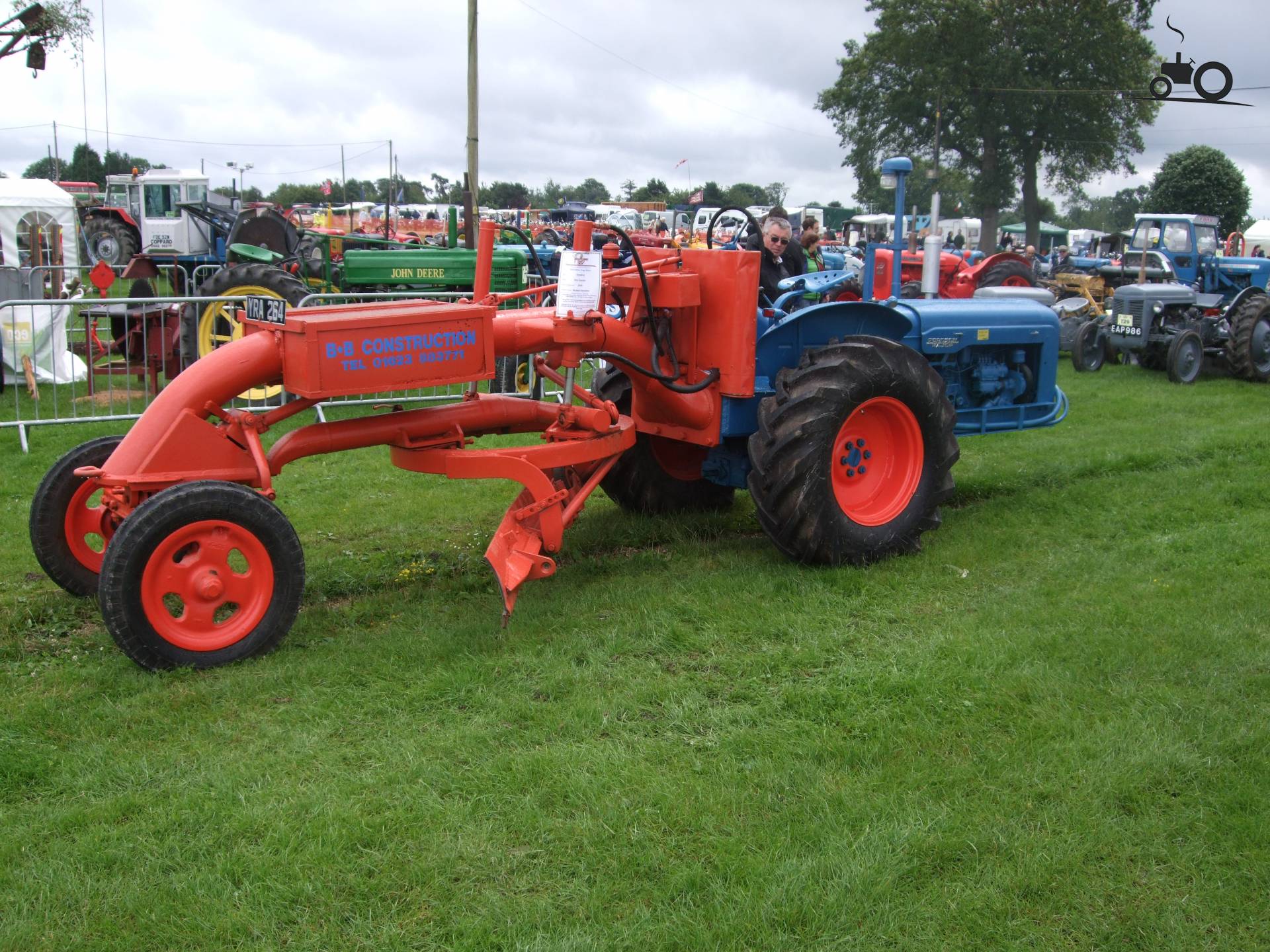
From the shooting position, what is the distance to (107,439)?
17.0 ft

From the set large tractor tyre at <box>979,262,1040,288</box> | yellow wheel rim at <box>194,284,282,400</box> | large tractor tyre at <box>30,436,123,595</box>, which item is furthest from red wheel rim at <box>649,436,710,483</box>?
large tractor tyre at <box>979,262,1040,288</box>

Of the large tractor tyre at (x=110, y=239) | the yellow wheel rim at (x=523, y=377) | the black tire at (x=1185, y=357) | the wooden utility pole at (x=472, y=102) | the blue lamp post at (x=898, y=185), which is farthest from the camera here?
the large tractor tyre at (x=110, y=239)

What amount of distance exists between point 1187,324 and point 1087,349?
120cm

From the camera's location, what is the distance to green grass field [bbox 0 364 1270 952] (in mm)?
→ 3027

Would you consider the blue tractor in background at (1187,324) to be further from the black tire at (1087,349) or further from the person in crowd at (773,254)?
the person in crowd at (773,254)

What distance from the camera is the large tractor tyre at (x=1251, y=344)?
13.7m

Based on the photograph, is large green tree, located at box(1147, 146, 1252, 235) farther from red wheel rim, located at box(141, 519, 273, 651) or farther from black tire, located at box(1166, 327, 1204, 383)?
red wheel rim, located at box(141, 519, 273, 651)

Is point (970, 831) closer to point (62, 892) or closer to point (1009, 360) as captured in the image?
point (62, 892)

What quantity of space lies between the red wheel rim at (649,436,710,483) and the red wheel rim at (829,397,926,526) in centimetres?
91

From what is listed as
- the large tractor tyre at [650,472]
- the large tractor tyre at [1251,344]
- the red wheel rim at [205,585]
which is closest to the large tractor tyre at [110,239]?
the large tractor tyre at [1251,344]

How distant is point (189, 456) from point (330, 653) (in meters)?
0.98

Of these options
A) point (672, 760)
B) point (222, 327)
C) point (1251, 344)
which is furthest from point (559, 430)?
point (1251, 344)

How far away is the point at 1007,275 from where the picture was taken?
2034cm

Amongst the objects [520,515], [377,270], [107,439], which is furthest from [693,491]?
[377,270]
